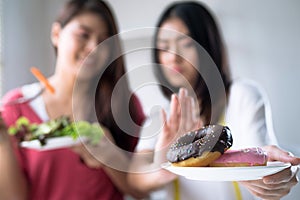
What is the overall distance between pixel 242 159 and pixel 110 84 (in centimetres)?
56

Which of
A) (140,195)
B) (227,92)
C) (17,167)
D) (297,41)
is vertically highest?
(297,41)

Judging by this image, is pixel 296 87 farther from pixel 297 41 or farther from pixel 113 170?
pixel 113 170

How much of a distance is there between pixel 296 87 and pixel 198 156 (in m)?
0.37

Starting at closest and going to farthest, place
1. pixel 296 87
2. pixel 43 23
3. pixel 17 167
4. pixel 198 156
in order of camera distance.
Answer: pixel 198 156 < pixel 296 87 < pixel 17 167 < pixel 43 23

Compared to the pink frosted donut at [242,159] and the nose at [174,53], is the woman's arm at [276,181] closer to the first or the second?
the pink frosted donut at [242,159]

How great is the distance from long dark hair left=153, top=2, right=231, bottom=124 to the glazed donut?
33 cm

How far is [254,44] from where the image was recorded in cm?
85

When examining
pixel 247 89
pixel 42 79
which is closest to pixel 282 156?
pixel 247 89

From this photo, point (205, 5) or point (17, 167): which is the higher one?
point (205, 5)

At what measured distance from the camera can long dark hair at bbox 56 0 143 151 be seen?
99 cm

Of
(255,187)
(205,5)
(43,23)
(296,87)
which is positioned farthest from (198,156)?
(43,23)

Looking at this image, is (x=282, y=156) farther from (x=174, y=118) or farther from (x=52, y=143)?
(x=52, y=143)

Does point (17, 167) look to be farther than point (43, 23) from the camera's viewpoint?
No

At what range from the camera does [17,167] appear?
0.91m
